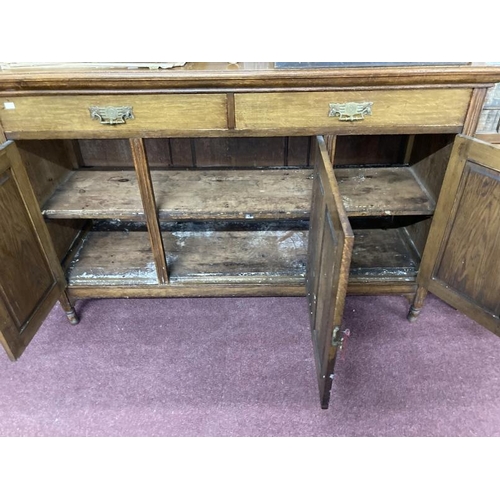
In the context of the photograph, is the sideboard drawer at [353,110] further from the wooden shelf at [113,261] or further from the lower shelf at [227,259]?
the wooden shelf at [113,261]

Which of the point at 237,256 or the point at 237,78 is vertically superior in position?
the point at 237,78

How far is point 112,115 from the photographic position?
1271mm

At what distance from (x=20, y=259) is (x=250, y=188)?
85 centimetres

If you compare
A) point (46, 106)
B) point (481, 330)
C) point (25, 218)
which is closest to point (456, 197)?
point (481, 330)

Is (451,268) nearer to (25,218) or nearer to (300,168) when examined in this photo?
(300,168)

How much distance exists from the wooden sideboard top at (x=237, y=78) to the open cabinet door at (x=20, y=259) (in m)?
0.26

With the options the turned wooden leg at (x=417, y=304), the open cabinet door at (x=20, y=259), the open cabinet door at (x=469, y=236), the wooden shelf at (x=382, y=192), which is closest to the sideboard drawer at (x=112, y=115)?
the open cabinet door at (x=20, y=259)

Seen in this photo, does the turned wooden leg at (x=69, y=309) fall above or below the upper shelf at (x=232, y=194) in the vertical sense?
below

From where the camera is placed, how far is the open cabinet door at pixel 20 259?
1.29 meters

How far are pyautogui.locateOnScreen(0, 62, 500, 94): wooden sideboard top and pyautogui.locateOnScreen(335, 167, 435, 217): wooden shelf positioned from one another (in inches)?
16.9

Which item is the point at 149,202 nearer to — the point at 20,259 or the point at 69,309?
the point at 20,259

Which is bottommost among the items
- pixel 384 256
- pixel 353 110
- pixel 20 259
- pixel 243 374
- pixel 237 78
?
pixel 243 374

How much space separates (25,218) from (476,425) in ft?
5.41

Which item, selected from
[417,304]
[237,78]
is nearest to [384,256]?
[417,304]
